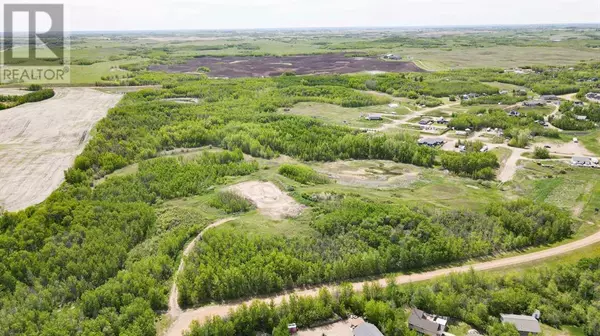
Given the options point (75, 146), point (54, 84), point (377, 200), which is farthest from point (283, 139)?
point (54, 84)

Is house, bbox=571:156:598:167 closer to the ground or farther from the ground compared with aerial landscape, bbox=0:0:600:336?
farther from the ground

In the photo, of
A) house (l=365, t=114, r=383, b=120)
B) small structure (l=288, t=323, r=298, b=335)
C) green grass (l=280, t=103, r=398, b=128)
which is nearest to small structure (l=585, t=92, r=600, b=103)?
green grass (l=280, t=103, r=398, b=128)

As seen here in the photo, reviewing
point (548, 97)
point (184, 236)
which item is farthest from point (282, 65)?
point (184, 236)

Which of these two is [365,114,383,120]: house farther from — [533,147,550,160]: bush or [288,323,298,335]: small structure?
[288,323,298,335]: small structure

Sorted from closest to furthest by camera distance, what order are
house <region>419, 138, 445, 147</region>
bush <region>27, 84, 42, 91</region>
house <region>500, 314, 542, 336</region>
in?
house <region>500, 314, 542, 336</region>, house <region>419, 138, 445, 147</region>, bush <region>27, 84, 42, 91</region>

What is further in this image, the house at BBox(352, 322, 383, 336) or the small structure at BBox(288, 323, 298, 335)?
the small structure at BBox(288, 323, 298, 335)

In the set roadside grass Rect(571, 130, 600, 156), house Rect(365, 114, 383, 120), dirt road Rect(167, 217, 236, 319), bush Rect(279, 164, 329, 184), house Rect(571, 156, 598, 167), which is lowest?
dirt road Rect(167, 217, 236, 319)

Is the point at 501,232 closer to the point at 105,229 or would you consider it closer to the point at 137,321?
the point at 137,321

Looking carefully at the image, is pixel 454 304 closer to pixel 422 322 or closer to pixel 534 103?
pixel 422 322

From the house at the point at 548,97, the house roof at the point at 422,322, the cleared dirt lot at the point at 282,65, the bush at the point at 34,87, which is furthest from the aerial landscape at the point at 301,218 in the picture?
the cleared dirt lot at the point at 282,65
